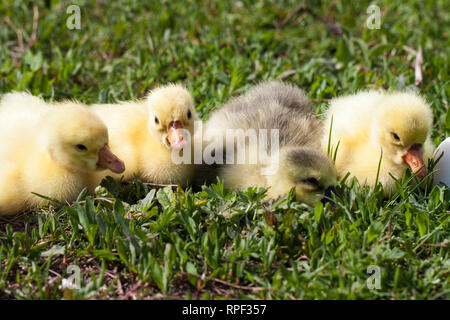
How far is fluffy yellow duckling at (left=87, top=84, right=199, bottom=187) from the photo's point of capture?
9.00 feet

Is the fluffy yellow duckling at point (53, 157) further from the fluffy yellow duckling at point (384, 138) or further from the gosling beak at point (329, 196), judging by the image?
the fluffy yellow duckling at point (384, 138)

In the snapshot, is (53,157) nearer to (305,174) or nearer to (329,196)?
(305,174)

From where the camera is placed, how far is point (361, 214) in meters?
2.57

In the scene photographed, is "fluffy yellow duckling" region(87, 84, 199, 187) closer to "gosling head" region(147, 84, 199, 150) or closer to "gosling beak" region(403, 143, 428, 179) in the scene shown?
"gosling head" region(147, 84, 199, 150)

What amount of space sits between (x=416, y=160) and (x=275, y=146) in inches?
26.0

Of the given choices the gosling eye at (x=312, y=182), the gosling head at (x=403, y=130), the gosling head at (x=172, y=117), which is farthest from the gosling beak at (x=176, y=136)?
the gosling head at (x=403, y=130)

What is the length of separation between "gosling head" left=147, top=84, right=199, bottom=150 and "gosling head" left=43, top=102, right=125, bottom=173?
0.85 feet

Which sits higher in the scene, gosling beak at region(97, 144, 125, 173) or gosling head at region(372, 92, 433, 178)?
gosling head at region(372, 92, 433, 178)

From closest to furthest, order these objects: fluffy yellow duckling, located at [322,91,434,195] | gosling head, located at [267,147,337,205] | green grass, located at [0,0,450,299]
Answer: green grass, located at [0,0,450,299] → gosling head, located at [267,147,337,205] → fluffy yellow duckling, located at [322,91,434,195]

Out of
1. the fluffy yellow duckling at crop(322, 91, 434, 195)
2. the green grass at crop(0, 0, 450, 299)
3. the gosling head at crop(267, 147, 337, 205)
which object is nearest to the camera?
the green grass at crop(0, 0, 450, 299)

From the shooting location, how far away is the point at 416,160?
2688 mm

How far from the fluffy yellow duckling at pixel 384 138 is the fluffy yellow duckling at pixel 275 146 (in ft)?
0.49

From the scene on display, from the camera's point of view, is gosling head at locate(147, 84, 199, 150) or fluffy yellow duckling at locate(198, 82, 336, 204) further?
gosling head at locate(147, 84, 199, 150)

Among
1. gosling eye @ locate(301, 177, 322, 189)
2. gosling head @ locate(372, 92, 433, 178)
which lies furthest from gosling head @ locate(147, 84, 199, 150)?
gosling head @ locate(372, 92, 433, 178)
